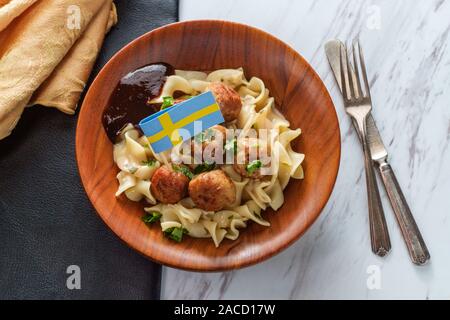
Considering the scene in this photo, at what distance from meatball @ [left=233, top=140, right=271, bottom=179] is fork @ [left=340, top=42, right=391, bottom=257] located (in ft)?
1.96

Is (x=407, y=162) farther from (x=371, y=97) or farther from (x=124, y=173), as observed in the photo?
(x=124, y=173)

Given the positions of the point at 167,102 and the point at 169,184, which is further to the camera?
the point at 167,102

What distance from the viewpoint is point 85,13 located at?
293cm

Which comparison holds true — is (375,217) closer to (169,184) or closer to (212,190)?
(212,190)

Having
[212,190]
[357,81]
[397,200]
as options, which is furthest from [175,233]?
[357,81]

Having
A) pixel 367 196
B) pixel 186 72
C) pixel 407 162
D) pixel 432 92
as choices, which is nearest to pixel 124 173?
pixel 186 72

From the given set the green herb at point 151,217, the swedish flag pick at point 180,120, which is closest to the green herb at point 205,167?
the swedish flag pick at point 180,120

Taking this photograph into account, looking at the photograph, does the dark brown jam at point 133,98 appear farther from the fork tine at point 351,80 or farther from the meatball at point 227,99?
the fork tine at point 351,80

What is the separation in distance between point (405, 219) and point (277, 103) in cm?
83

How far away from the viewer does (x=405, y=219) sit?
9.19 ft

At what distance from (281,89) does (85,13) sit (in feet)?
3.49

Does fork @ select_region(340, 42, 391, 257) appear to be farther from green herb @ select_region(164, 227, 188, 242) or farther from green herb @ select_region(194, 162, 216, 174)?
green herb @ select_region(164, 227, 188, 242)

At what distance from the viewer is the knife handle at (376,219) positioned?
279 centimetres

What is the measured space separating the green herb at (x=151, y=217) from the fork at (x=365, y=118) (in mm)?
1018
